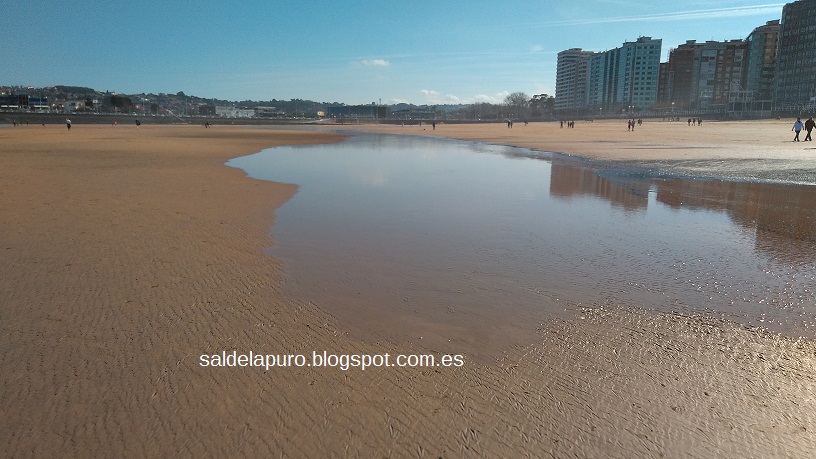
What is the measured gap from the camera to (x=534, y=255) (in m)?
6.79

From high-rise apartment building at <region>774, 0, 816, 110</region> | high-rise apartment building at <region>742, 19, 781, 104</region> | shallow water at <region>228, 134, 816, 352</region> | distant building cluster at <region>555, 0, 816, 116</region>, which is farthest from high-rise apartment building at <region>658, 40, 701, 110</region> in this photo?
shallow water at <region>228, 134, 816, 352</region>

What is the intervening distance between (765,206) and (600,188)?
3.71 metres

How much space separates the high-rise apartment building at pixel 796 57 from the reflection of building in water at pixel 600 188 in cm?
14099

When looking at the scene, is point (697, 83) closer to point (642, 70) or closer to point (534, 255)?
point (642, 70)

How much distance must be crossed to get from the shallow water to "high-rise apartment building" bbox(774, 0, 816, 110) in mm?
145137

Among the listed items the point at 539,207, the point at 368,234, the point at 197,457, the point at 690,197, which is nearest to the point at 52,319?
the point at 197,457

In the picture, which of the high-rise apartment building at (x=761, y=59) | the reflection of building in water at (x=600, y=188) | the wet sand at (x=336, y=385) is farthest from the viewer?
the high-rise apartment building at (x=761, y=59)

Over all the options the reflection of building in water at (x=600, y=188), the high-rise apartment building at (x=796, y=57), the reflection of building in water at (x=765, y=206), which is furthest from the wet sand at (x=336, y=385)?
the high-rise apartment building at (x=796, y=57)

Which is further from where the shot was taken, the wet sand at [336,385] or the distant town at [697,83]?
the distant town at [697,83]

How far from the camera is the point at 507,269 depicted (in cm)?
616

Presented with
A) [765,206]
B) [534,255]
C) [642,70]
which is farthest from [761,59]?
[534,255]

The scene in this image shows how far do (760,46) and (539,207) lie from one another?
18684cm

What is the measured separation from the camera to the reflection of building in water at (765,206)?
291 inches

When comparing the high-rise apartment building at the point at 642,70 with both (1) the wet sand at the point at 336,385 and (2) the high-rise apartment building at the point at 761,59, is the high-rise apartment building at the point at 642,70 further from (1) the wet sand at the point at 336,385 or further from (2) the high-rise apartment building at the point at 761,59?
(1) the wet sand at the point at 336,385
